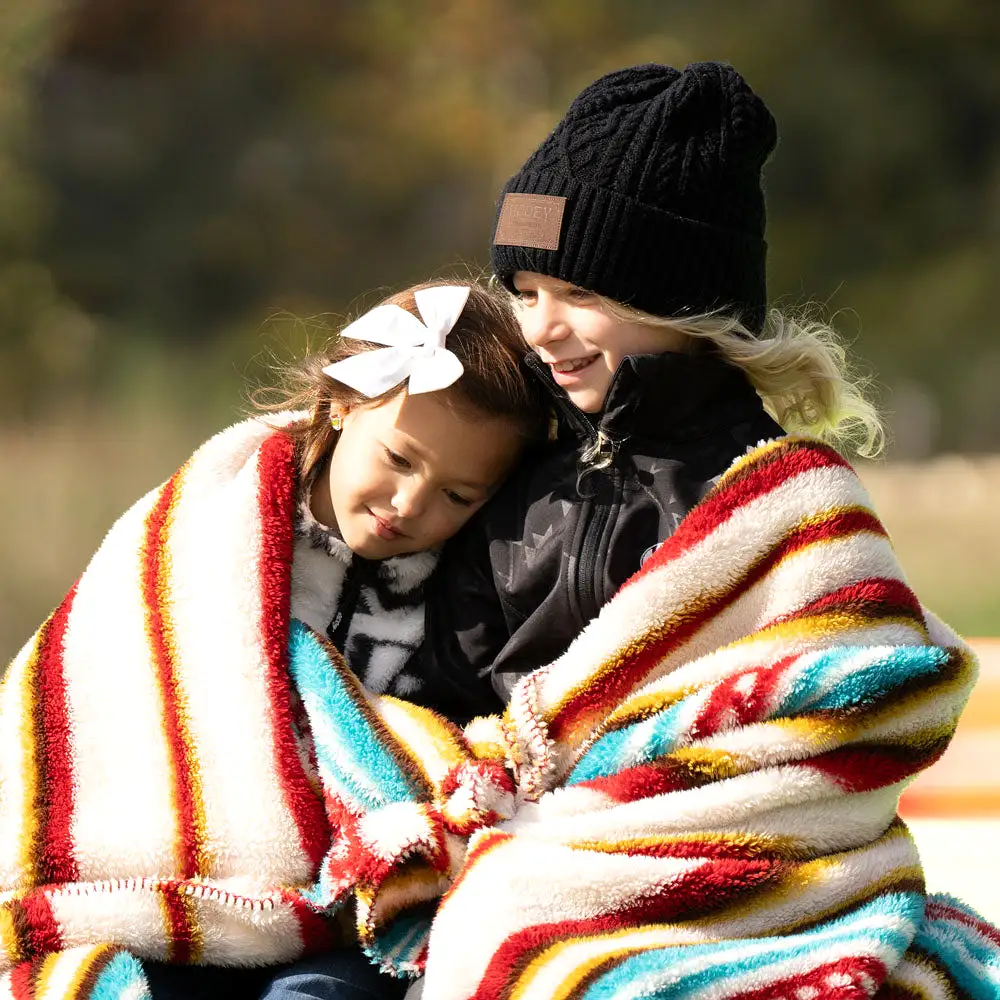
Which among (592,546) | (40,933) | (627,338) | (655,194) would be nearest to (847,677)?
(592,546)

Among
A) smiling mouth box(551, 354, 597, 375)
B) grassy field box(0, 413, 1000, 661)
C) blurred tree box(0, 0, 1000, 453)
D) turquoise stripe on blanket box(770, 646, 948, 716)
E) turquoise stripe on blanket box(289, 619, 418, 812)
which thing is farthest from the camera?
blurred tree box(0, 0, 1000, 453)

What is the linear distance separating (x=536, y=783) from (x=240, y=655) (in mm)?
344

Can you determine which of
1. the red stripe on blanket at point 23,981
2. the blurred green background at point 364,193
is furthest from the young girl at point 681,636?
the blurred green background at point 364,193

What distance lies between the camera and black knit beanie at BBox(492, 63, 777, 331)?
1440mm

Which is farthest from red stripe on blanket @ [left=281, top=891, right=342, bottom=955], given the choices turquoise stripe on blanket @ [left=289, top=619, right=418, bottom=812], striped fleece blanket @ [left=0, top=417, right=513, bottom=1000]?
turquoise stripe on blanket @ [left=289, top=619, right=418, bottom=812]

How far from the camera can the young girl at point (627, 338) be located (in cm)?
144

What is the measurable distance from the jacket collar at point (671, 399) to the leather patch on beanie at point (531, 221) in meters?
0.16

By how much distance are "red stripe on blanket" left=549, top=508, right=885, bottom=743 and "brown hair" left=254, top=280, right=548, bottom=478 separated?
0.32m

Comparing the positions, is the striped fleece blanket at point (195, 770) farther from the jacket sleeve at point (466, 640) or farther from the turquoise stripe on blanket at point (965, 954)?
the turquoise stripe on blanket at point (965, 954)

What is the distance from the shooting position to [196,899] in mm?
1344

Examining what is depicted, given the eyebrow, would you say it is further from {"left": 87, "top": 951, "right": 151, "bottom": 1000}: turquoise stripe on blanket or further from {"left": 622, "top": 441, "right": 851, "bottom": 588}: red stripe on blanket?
{"left": 87, "top": 951, "right": 151, "bottom": 1000}: turquoise stripe on blanket

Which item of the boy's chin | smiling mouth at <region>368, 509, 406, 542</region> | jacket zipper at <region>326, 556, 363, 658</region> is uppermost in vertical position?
the boy's chin

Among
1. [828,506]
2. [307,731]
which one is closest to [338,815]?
[307,731]

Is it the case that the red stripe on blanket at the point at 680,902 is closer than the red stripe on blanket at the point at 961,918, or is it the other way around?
the red stripe on blanket at the point at 680,902
